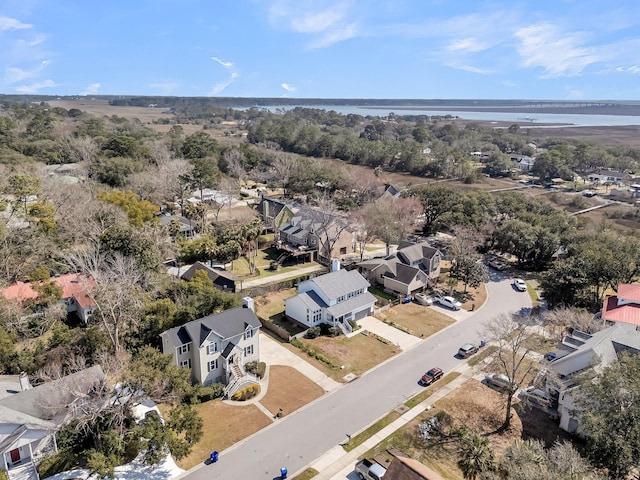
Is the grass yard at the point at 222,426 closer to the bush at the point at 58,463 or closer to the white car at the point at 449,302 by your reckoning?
the bush at the point at 58,463

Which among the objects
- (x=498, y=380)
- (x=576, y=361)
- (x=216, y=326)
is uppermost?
(x=216, y=326)

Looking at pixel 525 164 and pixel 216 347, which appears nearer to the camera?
pixel 216 347

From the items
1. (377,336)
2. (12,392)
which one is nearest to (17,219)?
(12,392)

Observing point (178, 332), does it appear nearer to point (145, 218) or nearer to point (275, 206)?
point (145, 218)

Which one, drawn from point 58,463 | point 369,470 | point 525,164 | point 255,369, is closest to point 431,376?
point 369,470

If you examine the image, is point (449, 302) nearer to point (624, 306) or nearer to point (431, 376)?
point (431, 376)

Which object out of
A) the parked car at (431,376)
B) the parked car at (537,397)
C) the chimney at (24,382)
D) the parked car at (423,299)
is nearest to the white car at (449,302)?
the parked car at (423,299)
